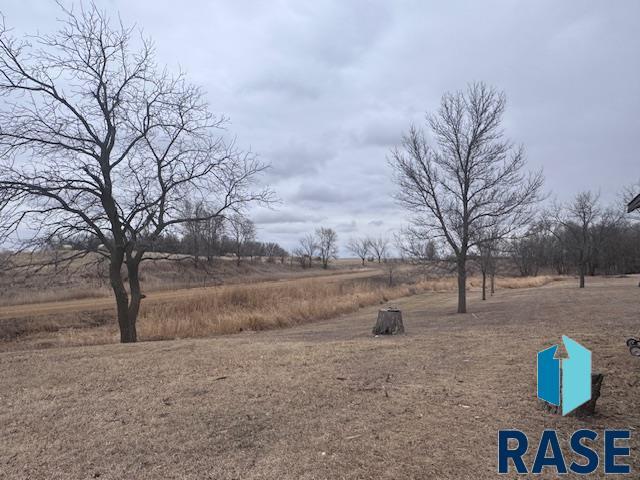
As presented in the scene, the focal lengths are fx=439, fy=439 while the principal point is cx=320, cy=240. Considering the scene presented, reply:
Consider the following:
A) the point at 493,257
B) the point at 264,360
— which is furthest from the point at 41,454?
the point at 493,257

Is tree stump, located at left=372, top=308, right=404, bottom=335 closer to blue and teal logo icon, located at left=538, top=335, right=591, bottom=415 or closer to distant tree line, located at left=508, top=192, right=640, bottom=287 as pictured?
Result: blue and teal logo icon, located at left=538, top=335, right=591, bottom=415

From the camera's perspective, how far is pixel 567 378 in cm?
469

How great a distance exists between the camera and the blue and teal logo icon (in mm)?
4371

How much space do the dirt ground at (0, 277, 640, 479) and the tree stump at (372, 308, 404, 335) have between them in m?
2.60

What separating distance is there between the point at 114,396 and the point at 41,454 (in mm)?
1613

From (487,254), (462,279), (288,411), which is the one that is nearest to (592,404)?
(288,411)

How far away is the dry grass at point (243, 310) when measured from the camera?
1470 centimetres

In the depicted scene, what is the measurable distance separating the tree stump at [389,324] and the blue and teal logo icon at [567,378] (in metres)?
5.80

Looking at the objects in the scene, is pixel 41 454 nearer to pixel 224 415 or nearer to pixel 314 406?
pixel 224 415

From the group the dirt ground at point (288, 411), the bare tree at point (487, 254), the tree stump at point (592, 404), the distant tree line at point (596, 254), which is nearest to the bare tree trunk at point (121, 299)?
the dirt ground at point (288, 411)

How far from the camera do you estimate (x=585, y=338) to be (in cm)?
803

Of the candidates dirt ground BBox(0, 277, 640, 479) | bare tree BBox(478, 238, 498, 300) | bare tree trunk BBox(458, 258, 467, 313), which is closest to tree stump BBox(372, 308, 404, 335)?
dirt ground BBox(0, 277, 640, 479)

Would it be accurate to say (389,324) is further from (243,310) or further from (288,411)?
(243,310)

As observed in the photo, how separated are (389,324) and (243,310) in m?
9.06
